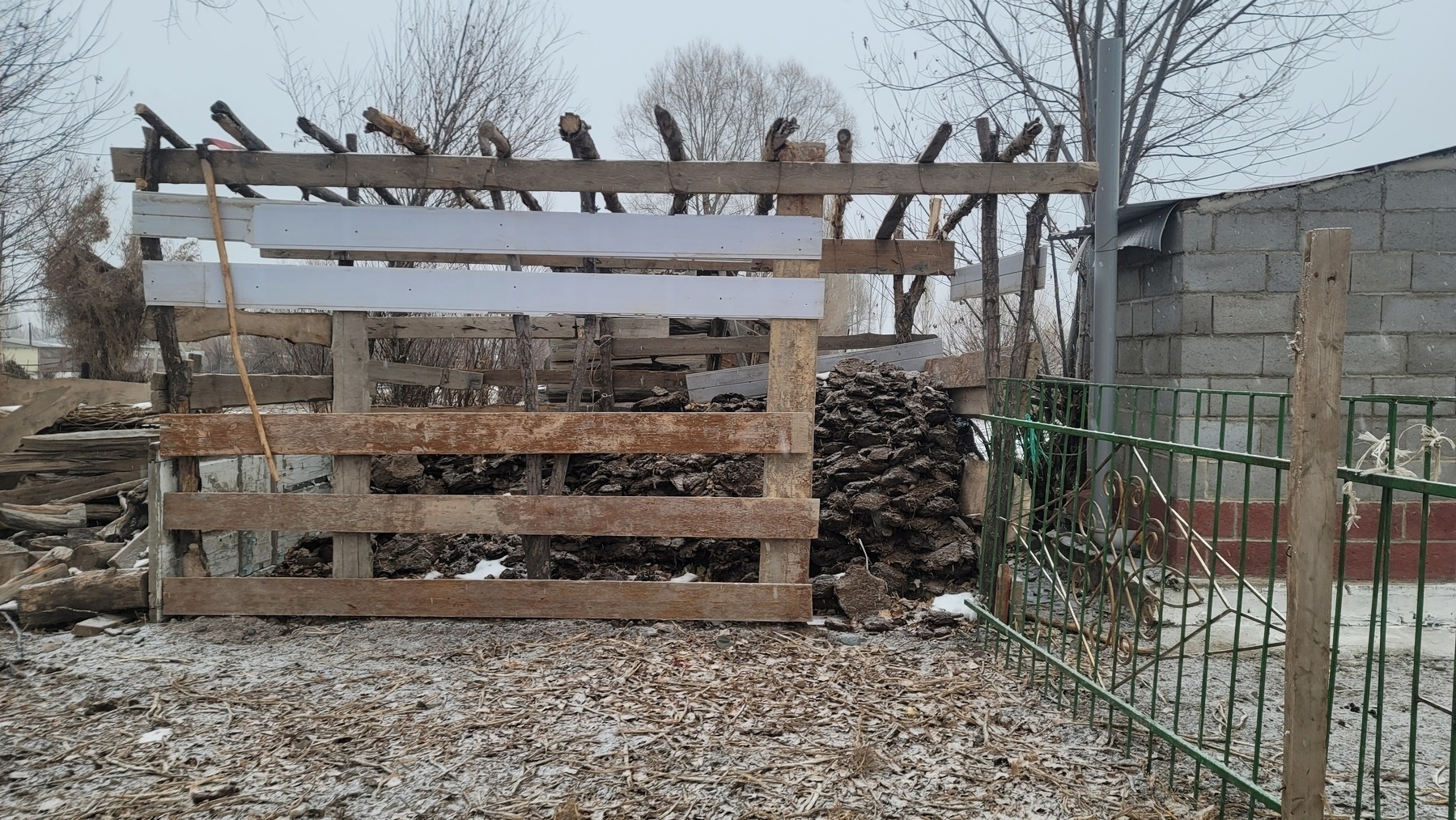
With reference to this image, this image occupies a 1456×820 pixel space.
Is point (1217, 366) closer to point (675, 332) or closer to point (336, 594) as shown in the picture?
point (675, 332)

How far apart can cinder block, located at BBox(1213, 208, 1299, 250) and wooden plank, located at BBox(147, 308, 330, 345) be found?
228 inches

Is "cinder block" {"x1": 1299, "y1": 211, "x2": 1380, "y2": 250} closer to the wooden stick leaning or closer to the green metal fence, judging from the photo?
the green metal fence

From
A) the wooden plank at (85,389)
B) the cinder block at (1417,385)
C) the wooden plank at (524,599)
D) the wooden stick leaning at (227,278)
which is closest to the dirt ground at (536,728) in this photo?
the wooden plank at (524,599)

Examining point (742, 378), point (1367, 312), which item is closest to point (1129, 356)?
point (1367, 312)

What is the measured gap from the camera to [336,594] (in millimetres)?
5180

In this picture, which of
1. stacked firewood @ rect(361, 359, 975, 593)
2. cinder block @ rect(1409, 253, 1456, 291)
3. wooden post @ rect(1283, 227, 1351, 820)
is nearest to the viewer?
wooden post @ rect(1283, 227, 1351, 820)

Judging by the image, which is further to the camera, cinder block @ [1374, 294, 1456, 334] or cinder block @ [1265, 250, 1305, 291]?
cinder block @ [1265, 250, 1305, 291]

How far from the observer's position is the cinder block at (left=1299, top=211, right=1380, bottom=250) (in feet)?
18.9

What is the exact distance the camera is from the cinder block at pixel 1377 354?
573 cm

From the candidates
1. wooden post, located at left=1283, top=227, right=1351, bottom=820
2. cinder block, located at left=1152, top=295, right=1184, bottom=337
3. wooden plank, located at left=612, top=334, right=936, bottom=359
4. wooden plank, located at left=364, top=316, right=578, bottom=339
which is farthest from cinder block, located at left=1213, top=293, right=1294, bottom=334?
wooden plank, located at left=364, top=316, right=578, bottom=339

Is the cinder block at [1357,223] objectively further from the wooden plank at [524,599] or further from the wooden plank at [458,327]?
the wooden plank at [458,327]

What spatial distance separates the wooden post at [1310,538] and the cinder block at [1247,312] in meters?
3.81

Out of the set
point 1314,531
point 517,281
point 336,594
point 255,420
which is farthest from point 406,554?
point 1314,531

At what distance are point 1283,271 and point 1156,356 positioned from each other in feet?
3.06
